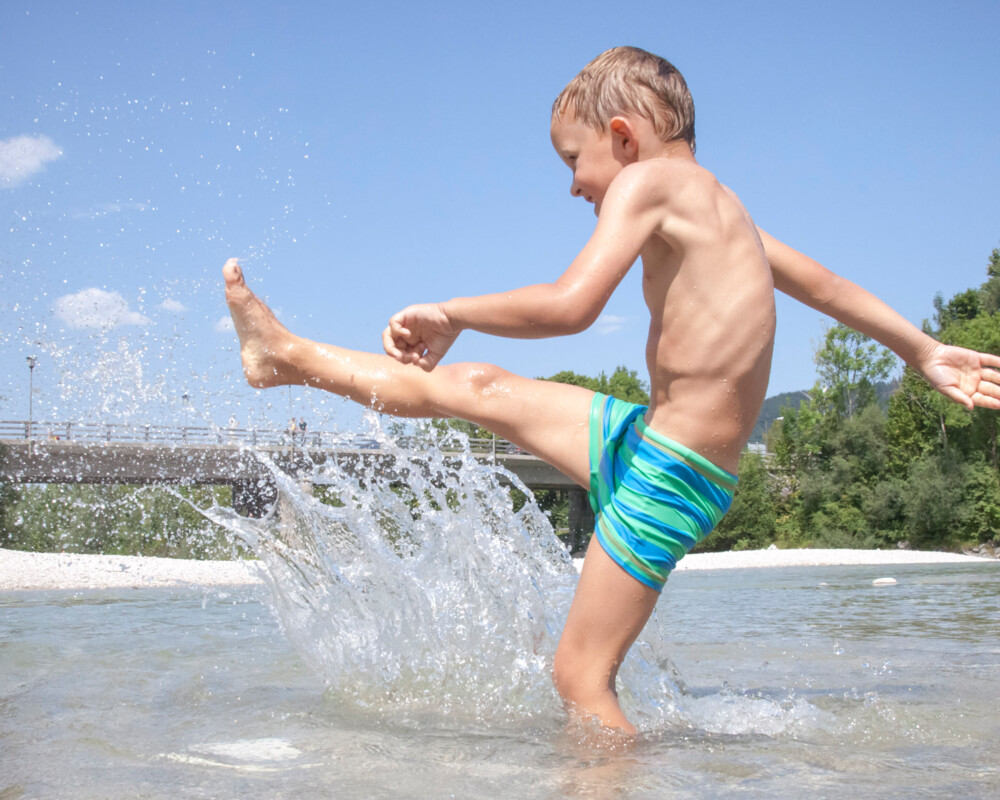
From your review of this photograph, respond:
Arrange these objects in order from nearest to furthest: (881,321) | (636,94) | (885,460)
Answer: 1. (636,94)
2. (881,321)
3. (885,460)

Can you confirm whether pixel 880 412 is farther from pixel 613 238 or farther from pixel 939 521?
pixel 613 238

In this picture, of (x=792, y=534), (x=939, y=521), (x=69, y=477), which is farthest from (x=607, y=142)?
(x=792, y=534)

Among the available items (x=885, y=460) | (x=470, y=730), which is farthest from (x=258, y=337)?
(x=885, y=460)

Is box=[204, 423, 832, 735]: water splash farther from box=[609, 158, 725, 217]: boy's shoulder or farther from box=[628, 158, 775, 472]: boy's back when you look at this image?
box=[609, 158, 725, 217]: boy's shoulder

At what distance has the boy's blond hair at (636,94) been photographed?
2412 mm

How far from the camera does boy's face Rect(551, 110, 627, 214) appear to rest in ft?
8.06

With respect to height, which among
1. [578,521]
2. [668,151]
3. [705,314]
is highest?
[668,151]

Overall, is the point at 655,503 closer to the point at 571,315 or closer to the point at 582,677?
the point at 582,677

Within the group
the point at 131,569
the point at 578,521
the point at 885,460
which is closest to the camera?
the point at 131,569

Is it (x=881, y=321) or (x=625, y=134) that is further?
(x=881, y=321)

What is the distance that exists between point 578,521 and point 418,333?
3075cm

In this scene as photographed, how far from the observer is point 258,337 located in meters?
2.88

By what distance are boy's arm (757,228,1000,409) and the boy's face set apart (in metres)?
0.61

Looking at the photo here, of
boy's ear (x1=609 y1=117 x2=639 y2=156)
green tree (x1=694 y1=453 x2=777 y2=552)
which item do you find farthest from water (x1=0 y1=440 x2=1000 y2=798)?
green tree (x1=694 y1=453 x2=777 y2=552)
